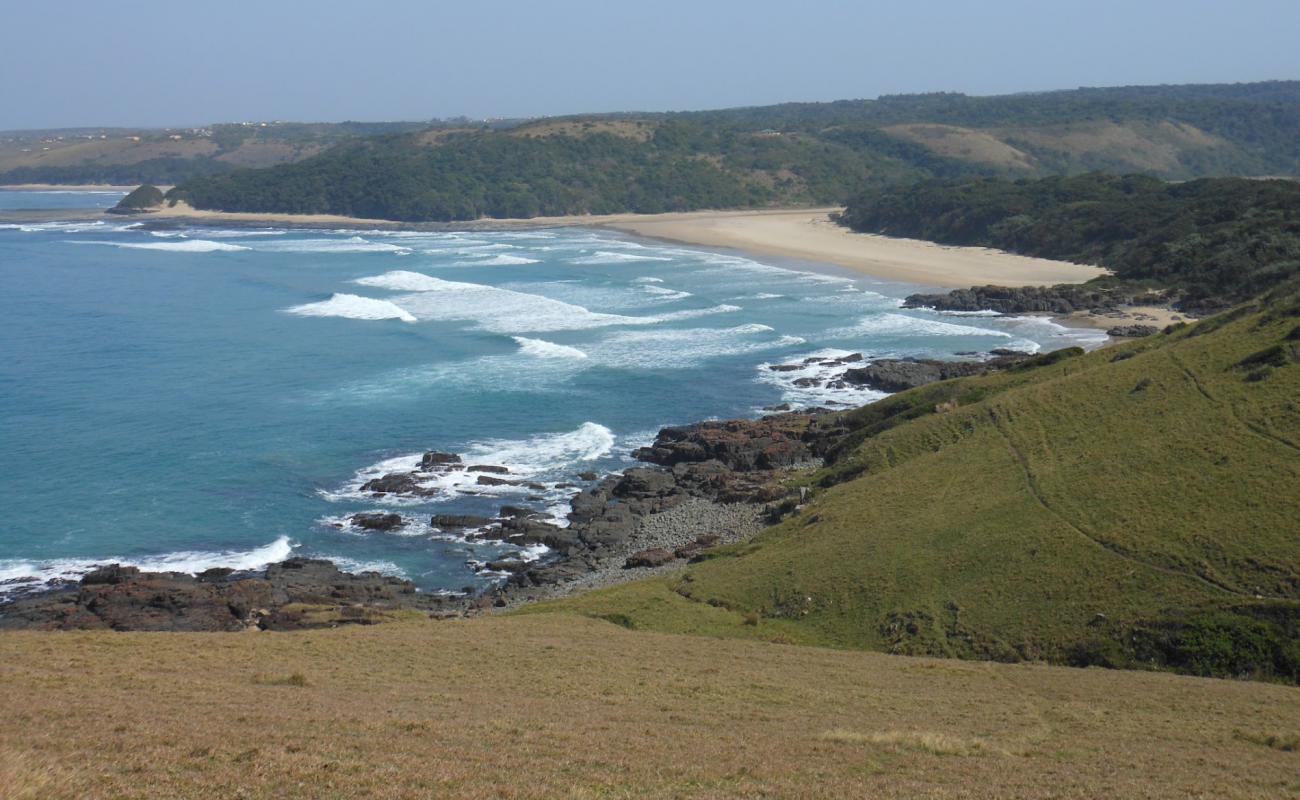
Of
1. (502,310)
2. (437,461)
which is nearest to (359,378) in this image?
(437,461)

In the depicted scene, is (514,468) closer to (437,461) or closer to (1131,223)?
(437,461)

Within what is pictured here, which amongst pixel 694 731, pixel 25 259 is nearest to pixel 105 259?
pixel 25 259

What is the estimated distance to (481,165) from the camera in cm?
15988

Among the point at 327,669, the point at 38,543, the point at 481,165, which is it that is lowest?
the point at 38,543

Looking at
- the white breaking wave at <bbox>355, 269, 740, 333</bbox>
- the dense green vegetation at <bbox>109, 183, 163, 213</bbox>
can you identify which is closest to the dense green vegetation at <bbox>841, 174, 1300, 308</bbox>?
the white breaking wave at <bbox>355, 269, 740, 333</bbox>

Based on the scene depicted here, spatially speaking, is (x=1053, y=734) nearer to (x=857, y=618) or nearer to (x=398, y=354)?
(x=857, y=618)

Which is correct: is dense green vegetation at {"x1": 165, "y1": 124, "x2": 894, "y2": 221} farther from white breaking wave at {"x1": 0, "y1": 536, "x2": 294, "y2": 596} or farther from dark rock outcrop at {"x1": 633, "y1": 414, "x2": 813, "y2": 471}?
white breaking wave at {"x1": 0, "y1": 536, "x2": 294, "y2": 596}

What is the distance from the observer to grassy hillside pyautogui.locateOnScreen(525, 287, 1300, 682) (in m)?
22.0

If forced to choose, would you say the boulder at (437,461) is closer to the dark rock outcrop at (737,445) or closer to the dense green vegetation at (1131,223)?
the dark rock outcrop at (737,445)

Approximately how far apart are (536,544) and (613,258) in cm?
7148

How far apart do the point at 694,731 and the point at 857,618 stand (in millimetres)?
9893

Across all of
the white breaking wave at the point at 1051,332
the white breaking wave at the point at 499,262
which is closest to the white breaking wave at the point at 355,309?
the white breaking wave at the point at 499,262

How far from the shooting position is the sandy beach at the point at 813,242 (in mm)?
85938

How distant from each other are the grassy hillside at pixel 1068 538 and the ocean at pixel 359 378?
9.90 m
